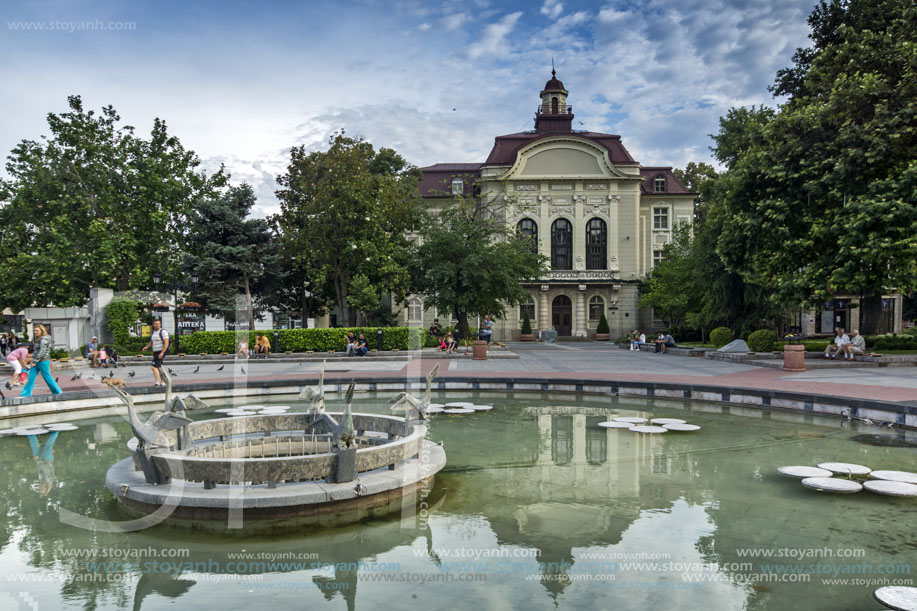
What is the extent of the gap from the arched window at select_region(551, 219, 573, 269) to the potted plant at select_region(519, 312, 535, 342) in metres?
5.08

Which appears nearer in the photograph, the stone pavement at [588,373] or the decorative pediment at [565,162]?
the stone pavement at [588,373]

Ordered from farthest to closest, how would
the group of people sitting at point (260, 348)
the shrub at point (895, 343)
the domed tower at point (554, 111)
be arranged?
the domed tower at point (554, 111) < the group of people sitting at point (260, 348) < the shrub at point (895, 343)

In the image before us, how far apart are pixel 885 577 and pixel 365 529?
4729 millimetres

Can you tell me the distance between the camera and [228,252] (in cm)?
3425

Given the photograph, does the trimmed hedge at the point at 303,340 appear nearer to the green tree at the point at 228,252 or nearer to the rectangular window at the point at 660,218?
the green tree at the point at 228,252

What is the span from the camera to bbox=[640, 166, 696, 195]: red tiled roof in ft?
167

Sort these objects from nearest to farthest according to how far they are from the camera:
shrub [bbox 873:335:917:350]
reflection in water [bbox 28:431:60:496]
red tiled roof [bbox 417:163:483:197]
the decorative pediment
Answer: reflection in water [bbox 28:431:60:496] < shrub [bbox 873:335:917:350] < the decorative pediment < red tiled roof [bbox 417:163:483:197]

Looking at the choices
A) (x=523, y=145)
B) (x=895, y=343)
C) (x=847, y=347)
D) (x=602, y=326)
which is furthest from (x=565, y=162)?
(x=847, y=347)

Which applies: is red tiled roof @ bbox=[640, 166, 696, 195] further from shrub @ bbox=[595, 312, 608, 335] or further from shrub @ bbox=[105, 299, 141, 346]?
shrub @ bbox=[105, 299, 141, 346]

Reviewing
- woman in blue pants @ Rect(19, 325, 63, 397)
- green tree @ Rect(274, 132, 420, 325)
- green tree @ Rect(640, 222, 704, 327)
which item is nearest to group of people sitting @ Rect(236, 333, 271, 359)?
green tree @ Rect(274, 132, 420, 325)

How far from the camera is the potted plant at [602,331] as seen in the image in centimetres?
4720

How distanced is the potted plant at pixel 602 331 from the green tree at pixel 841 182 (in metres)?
23.5

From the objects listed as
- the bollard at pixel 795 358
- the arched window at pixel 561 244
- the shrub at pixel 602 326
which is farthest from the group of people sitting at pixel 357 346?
the shrub at pixel 602 326

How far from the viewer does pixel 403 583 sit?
501cm
